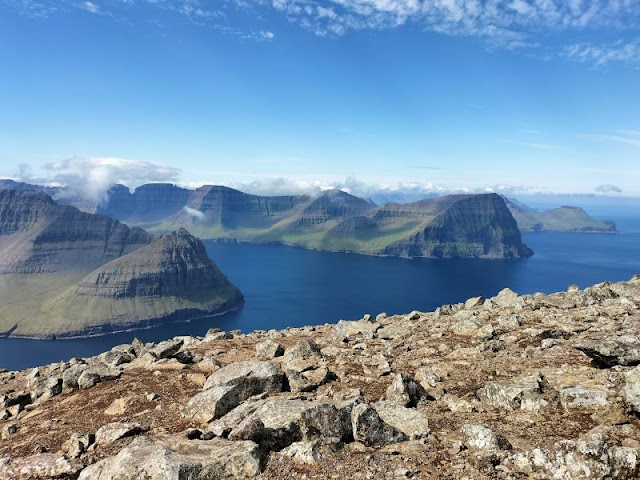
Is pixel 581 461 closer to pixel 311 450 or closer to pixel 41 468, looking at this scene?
pixel 311 450

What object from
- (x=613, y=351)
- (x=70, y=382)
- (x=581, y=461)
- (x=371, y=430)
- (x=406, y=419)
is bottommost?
(x=70, y=382)

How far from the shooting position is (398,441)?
12000 mm

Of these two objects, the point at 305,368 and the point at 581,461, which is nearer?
Result: the point at 581,461

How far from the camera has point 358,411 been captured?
479 inches

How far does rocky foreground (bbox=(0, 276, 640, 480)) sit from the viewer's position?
1026 cm

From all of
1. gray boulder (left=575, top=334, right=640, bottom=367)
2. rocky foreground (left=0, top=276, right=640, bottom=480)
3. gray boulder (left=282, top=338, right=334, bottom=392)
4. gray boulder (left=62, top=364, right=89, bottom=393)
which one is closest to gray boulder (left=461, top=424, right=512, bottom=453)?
rocky foreground (left=0, top=276, right=640, bottom=480)

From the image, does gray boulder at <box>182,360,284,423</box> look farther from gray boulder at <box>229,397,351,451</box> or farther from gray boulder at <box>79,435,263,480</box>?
gray boulder at <box>79,435,263,480</box>

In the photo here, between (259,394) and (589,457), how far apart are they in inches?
447

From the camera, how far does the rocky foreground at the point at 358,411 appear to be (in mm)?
10258

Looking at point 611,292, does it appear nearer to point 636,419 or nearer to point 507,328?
point 507,328

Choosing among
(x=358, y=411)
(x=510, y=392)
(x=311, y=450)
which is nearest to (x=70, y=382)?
(x=311, y=450)

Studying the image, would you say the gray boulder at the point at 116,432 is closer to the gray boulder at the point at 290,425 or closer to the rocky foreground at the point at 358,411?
the rocky foreground at the point at 358,411

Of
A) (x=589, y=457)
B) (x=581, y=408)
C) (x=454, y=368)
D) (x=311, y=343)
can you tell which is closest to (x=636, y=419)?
(x=581, y=408)

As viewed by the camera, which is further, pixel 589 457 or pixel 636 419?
pixel 636 419
